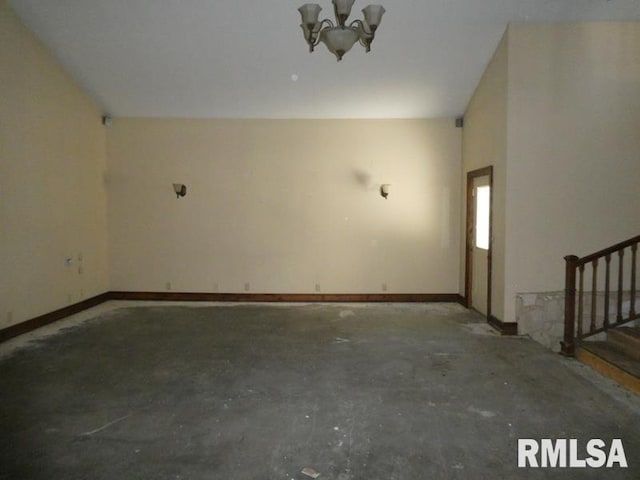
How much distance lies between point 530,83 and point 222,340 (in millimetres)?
4630

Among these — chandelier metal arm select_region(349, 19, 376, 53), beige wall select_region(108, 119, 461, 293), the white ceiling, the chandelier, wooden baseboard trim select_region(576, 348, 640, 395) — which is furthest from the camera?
beige wall select_region(108, 119, 461, 293)

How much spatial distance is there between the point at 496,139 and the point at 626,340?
2.66m

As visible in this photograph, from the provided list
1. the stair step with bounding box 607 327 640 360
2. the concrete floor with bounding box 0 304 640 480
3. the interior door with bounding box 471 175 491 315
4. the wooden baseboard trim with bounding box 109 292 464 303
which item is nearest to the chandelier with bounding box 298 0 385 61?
the concrete floor with bounding box 0 304 640 480

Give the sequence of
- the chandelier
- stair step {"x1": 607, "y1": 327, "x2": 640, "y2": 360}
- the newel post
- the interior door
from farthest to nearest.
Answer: the interior door, the newel post, stair step {"x1": 607, "y1": 327, "x2": 640, "y2": 360}, the chandelier

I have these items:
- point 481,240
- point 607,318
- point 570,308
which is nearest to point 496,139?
point 481,240

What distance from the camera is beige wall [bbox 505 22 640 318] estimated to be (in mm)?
5445

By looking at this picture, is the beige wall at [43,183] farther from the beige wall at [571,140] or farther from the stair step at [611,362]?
the stair step at [611,362]

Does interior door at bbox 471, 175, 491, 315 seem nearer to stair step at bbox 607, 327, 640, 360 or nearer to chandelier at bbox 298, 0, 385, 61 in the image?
stair step at bbox 607, 327, 640, 360

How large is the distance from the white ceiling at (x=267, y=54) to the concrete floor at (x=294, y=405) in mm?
3382

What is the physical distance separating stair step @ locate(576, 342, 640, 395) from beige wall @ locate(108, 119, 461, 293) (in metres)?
2.83

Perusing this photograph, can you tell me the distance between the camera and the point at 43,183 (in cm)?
609

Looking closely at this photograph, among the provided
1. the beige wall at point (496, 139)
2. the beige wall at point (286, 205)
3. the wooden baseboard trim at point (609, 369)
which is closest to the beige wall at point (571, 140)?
the beige wall at point (496, 139)

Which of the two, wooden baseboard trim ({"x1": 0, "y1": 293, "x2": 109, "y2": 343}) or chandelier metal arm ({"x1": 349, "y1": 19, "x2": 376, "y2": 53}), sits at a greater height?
chandelier metal arm ({"x1": 349, "y1": 19, "x2": 376, "y2": 53})

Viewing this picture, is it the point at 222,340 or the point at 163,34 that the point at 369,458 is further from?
the point at 163,34
